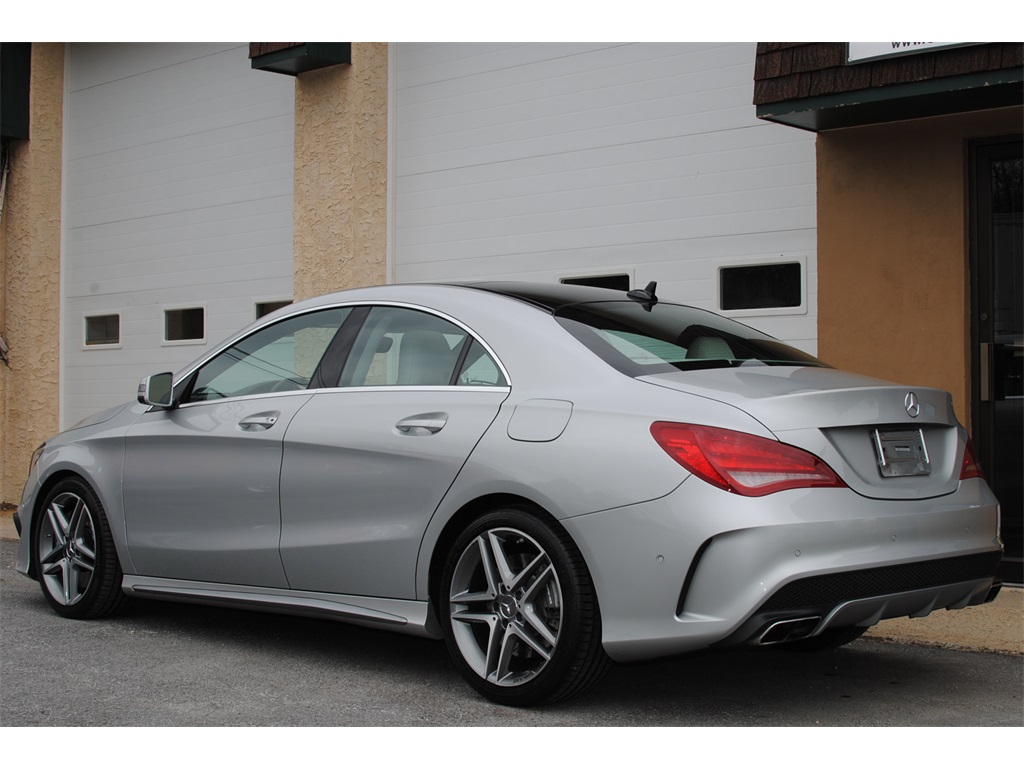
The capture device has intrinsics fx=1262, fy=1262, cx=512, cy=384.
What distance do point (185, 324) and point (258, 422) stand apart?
24.9 feet

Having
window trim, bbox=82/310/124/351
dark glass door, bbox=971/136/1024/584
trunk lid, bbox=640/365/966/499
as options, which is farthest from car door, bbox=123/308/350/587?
window trim, bbox=82/310/124/351

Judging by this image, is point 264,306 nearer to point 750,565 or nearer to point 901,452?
→ point 901,452

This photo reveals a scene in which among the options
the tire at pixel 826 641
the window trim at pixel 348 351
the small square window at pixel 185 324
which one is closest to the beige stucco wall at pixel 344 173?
the small square window at pixel 185 324

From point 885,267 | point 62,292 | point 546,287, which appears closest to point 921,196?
point 885,267

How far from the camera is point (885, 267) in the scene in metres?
7.87

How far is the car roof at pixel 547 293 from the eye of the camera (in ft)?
16.3

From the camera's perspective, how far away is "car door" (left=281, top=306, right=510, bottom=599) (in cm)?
470

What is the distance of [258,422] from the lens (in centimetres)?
542

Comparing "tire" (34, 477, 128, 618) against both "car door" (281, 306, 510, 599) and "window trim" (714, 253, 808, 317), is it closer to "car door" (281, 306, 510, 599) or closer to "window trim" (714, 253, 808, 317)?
"car door" (281, 306, 510, 599)

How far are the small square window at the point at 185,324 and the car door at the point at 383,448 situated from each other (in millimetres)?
7501

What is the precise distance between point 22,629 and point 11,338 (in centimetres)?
880

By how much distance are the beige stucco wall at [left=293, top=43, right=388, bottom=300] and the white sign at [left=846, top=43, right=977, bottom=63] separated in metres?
4.68

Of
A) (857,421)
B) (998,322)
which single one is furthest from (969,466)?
(998,322)

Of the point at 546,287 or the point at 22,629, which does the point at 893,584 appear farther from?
the point at 22,629
